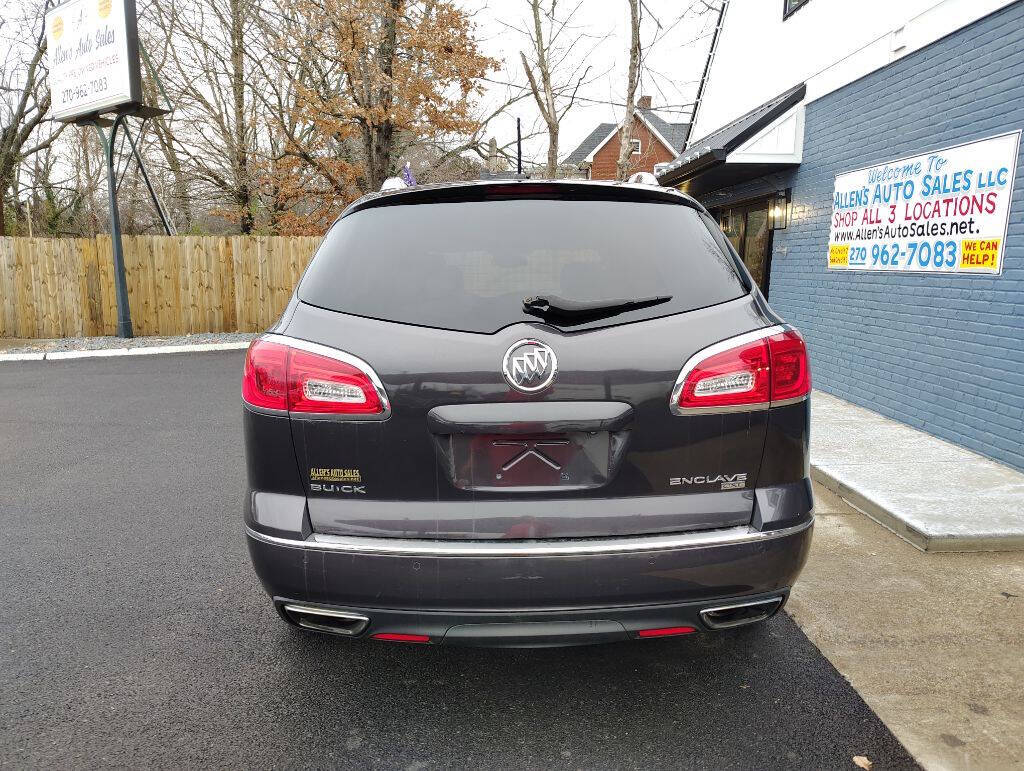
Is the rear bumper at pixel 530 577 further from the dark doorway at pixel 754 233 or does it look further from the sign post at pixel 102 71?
the sign post at pixel 102 71

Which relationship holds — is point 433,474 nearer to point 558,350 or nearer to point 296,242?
point 558,350

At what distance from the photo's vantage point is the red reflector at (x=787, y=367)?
2180mm

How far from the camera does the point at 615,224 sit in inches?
94.4

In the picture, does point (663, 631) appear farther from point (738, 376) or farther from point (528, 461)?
point (738, 376)

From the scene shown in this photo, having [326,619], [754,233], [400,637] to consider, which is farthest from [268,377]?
[754,233]

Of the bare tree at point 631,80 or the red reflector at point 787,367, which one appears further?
the bare tree at point 631,80

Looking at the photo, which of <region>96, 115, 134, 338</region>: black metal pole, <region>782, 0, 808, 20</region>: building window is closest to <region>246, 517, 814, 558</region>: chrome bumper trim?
<region>782, 0, 808, 20</region>: building window

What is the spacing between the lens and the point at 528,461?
6.86 ft

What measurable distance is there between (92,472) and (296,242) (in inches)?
457

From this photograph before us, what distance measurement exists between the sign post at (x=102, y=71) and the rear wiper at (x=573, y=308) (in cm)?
1527

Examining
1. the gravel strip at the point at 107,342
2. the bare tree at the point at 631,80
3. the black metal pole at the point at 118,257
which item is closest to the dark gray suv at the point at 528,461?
the bare tree at the point at 631,80

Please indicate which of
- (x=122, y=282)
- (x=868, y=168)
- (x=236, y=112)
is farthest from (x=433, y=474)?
(x=236, y=112)

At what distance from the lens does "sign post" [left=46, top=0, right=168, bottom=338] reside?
14266 millimetres

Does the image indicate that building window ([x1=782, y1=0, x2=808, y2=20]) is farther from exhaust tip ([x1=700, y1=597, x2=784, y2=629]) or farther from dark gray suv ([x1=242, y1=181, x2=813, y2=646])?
exhaust tip ([x1=700, y1=597, x2=784, y2=629])
